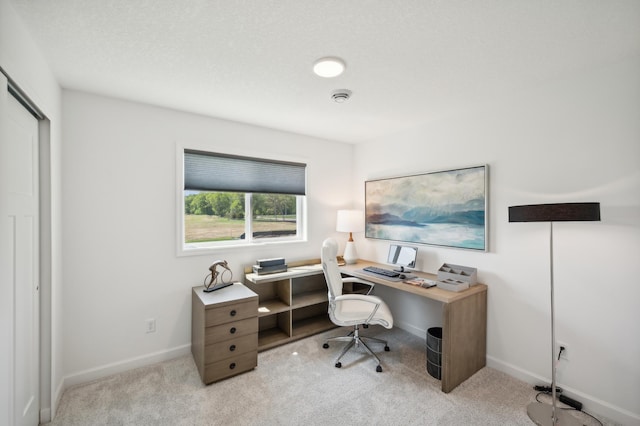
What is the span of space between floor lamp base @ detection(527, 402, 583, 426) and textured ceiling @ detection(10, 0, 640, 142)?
244 cm

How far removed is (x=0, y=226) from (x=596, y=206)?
330cm

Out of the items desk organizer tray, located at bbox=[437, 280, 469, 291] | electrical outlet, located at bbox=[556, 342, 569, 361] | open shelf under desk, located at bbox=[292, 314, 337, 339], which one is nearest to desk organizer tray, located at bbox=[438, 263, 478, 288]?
desk organizer tray, located at bbox=[437, 280, 469, 291]

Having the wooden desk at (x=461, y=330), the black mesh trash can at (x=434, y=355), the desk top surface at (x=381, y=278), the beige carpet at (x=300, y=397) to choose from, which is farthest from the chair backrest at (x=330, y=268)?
the black mesh trash can at (x=434, y=355)

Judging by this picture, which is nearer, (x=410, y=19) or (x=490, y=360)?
(x=410, y=19)

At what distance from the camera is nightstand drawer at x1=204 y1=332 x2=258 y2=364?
95.6 inches

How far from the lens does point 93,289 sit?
2.48m

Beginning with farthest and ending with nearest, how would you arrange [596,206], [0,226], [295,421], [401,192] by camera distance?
[401,192] → [295,421] → [596,206] → [0,226]

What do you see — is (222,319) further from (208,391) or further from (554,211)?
(554,211)

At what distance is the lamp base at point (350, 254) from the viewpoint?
3811 millimetres

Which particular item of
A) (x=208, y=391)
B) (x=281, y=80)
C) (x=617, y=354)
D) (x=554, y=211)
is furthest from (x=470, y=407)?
(x=281, y=80)

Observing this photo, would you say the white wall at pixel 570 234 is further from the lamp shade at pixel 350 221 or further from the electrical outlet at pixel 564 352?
the lamp shade at pixel 350 221

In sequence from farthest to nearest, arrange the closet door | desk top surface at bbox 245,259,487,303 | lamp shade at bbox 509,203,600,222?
desk top surface at bbox 245,259,487,303
lamp shade at bbox 509,203,600,222
the closet door

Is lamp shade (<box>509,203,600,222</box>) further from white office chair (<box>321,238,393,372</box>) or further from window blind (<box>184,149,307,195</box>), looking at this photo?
window blind (<box>184,149,307,195</box>)

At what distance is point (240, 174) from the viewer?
327 cm
